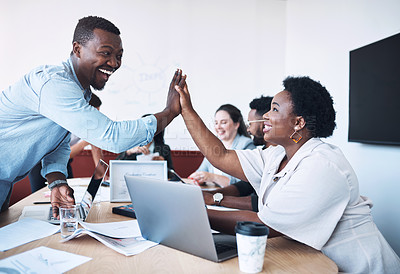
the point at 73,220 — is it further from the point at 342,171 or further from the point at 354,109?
the point at 354,109

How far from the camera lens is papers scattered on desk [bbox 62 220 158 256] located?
1.14 m

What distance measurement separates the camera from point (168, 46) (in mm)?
4387

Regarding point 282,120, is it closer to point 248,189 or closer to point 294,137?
point 294,137

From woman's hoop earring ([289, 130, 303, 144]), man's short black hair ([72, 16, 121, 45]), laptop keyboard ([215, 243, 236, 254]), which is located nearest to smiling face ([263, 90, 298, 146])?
woman's hoop earring ([289, 130, 303, 144])

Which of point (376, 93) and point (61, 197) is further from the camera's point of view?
point (376, 93)

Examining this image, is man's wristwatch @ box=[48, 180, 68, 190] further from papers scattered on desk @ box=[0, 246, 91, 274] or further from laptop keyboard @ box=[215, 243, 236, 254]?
laptop keyboard @ box=[215, 243, 236, 254]

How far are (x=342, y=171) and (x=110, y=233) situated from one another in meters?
0.84

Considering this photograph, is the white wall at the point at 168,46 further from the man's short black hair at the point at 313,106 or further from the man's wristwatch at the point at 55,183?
the man's short black hair at the point at 313,106

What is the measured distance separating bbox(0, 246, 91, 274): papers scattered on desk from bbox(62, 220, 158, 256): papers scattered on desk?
0.10m

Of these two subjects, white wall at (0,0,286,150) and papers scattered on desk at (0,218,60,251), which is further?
white wall at (0,0,286,150)

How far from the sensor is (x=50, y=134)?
62.3 inches

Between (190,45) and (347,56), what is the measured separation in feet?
6.24

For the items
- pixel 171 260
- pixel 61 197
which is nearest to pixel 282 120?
pixel 171 260

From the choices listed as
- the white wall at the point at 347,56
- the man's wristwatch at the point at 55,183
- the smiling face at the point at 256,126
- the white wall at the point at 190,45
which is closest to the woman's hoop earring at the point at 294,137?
the man's wristwatch at the point at 55,183
